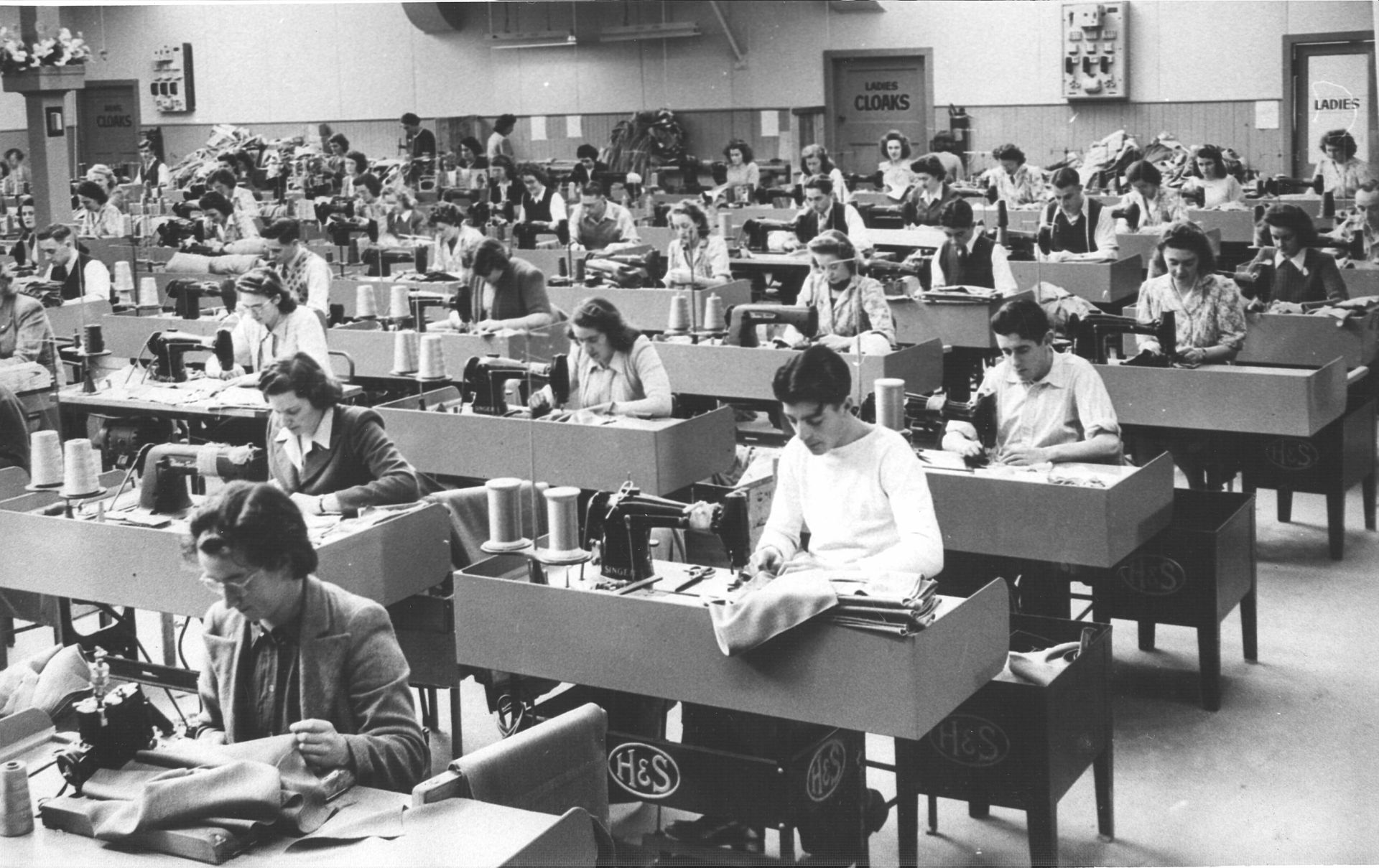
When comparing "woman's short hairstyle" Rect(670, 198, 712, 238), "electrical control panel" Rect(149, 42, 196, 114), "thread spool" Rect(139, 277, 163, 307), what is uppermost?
"electrical control panel" Rect(149, 42, 196, 114)

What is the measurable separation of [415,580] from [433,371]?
1.71m

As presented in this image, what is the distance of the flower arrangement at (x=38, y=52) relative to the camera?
8.49m

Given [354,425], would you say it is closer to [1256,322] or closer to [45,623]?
[45,623]

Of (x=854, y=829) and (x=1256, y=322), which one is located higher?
(x=1256, y=322)

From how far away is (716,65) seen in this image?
1450 cm

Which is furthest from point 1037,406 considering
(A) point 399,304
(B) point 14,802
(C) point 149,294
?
(C) point 149,294

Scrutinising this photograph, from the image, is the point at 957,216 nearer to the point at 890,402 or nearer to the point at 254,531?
the point at 890,402

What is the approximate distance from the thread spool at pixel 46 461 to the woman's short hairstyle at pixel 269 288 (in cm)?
143

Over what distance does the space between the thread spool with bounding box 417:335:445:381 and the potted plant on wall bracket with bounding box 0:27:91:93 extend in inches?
181

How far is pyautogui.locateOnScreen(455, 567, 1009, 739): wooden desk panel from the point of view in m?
2.75

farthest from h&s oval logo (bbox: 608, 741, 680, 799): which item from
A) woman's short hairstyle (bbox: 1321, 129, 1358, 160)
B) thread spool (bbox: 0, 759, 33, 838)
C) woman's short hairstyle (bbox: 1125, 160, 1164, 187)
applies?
woman's short hairstyle (bbox: 1321, 129, 1358, 160)

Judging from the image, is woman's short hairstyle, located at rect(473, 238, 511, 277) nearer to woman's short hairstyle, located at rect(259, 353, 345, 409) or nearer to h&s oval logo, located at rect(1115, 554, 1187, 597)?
woman's short hairstyle, located at rect(259, 353, 345, 409)

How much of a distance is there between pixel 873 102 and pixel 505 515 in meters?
11.2

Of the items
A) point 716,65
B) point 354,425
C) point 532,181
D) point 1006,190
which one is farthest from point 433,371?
point 716,65
